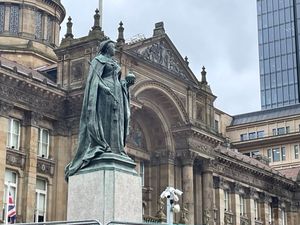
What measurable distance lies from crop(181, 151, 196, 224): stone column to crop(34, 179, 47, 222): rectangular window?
11.4m

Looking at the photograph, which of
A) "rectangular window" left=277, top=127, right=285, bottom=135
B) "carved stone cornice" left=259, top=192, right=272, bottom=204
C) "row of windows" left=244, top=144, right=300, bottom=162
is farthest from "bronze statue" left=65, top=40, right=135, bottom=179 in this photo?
"rectangular window" left=277, top=127, right=285, bottom=135

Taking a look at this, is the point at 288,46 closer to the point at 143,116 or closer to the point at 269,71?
the point at 269,71

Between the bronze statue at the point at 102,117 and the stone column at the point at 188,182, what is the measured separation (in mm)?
36255

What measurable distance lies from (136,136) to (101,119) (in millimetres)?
36221

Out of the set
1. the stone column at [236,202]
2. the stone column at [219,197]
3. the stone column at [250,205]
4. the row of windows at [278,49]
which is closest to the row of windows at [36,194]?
the stone column at [219,197]

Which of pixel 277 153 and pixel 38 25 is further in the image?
pixel 277 153

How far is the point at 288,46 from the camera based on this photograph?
119000 millimetres

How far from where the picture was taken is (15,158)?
137 feet

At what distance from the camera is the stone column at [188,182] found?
167 feet

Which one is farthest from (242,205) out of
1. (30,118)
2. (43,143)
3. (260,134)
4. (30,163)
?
(30,118)

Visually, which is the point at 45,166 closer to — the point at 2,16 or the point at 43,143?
the point at 43,143

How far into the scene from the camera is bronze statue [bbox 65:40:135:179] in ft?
48.0

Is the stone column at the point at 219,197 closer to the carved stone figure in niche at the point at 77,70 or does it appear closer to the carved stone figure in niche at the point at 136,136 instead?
the carved stone figure in niche at the point at 136,136

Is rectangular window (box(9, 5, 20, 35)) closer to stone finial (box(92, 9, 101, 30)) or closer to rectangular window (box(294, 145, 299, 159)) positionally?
stone finial (box(92, 9, 101, 30))
